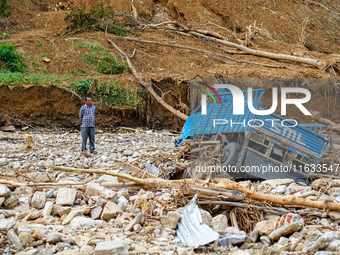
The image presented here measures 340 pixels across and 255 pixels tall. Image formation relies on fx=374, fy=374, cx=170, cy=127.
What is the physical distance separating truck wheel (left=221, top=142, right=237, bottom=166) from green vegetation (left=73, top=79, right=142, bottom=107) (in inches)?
278

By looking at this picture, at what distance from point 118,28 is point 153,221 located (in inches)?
525

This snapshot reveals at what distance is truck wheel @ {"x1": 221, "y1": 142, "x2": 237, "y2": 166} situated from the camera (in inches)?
232

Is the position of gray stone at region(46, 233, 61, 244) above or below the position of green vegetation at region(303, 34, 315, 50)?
below

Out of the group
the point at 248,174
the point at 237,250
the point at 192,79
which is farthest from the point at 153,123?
the point at 237,250

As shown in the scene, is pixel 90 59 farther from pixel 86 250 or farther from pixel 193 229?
pixel 86 250

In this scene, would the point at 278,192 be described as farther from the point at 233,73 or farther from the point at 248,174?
the point at 233,73

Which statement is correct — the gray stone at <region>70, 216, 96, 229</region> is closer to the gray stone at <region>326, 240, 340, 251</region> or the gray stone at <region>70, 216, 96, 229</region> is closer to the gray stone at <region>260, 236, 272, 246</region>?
the gray stone at <region>260, 236, 272, 246</region>

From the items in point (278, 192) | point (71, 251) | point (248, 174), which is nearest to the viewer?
point (71, 251)

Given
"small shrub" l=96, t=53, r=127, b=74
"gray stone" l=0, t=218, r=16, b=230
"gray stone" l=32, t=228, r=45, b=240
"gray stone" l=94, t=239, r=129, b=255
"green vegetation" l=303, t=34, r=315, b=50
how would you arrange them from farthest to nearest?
1. "green vegetation" l=303, t=34, r=315, b=50
2. "small shrub" l=96, t=53, r=127, b=74
3. "gray stone" l=0, t=218, r=16, b=230
4. "gray stone" l=32, t=228, r=45, b=240
5. "gray stone" l=94, t=239, r=129, b=255

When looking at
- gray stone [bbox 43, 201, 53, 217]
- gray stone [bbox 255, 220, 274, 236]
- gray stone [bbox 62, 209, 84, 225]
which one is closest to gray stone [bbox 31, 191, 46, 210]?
gray stone [bbox 43, 201, 53, 217]

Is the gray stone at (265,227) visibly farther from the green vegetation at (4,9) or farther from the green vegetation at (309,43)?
the green vegetation at (309,43)

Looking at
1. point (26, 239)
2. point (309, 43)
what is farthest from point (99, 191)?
point (309, 43)

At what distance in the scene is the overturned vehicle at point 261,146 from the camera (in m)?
5.75

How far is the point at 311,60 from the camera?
14.4 meters
